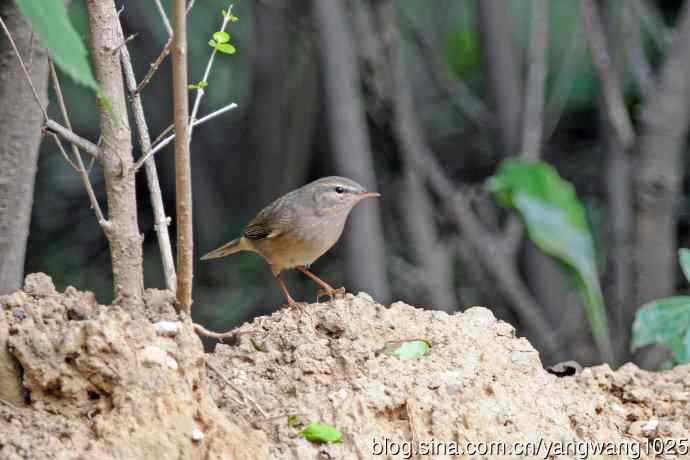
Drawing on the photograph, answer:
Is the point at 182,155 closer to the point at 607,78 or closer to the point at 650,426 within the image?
the point at 650,426

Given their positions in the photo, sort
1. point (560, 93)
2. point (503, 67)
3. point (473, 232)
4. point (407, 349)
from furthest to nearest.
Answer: point (560, 93) < point (503, 67) < point (473, 232) < point (407, 349)

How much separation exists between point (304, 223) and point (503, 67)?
2639 millimetres

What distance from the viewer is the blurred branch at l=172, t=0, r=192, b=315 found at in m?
2.74

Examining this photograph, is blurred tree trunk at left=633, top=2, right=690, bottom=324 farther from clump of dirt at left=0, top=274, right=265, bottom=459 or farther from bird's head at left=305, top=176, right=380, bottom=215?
clump of dirt at left=0, top=274, right=265, bottom=459

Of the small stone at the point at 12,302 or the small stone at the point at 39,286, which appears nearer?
the small stone at the point at 12,302

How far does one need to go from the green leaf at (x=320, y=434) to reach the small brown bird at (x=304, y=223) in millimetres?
2552

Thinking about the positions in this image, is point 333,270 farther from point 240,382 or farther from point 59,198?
point 240,382

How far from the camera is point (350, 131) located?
6.90m

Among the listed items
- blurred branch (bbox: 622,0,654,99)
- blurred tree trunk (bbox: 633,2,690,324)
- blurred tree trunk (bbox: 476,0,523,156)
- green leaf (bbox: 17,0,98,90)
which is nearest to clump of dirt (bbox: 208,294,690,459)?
green leaf (bbox: 17,0,98,90)

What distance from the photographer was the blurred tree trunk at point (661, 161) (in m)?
6.70

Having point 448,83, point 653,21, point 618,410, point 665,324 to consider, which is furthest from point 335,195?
point 653,21

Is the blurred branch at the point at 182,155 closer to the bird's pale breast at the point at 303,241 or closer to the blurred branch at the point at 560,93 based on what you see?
the bird's pale breast at the point at 303,241

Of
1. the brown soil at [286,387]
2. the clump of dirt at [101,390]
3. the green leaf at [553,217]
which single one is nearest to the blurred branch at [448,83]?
the green leaf at [553,217]

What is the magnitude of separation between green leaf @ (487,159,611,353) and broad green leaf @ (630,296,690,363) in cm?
129
